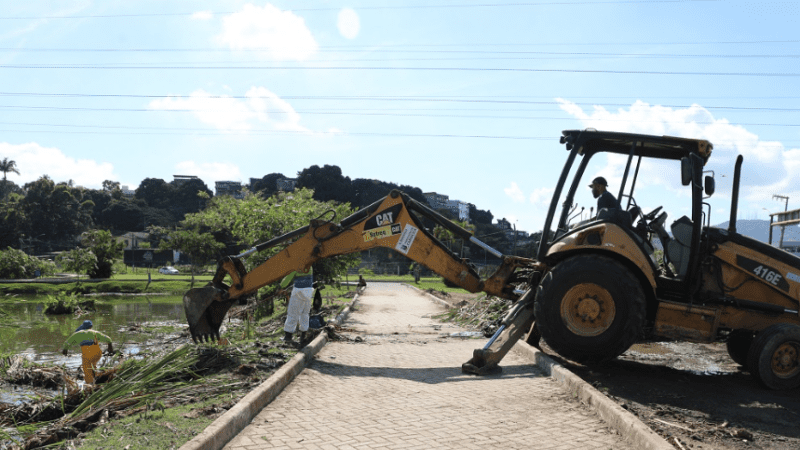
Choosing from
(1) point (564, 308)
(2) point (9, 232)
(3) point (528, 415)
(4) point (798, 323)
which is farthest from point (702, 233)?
(2) point (9, 232)

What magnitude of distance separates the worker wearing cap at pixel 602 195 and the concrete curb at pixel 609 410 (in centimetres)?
236

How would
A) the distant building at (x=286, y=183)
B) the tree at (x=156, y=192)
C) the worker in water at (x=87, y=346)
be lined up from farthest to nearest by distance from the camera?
the tree at (x=156, y=192)
the distant building at (x=286, y=183)
the worker in water at (x=87, y=346)

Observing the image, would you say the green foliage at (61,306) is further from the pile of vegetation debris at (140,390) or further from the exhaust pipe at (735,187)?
the exhaust pipe at (735,187)

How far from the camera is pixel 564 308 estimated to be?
7977mm

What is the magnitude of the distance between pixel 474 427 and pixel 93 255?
40738mm

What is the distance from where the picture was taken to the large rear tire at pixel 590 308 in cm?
760

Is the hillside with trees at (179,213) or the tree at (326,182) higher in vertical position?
the tree at (326,182)

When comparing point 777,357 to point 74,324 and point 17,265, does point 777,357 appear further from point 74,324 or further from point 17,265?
point 17,265

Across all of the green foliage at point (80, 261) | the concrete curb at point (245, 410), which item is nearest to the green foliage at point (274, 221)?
the concrete curb at point (245, 410)

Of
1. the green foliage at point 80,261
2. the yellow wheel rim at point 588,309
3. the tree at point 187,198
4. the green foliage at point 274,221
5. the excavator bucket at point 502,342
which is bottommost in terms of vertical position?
the green foliage at point 80,261

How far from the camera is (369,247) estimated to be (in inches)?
395

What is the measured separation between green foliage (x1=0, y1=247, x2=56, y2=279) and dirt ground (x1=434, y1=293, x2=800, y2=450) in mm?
44740

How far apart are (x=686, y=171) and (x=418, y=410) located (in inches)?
190

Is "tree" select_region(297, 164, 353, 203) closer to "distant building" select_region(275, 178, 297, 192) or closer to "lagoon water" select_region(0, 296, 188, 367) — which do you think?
"distant building" select_region(275, 178, 297, 192)
